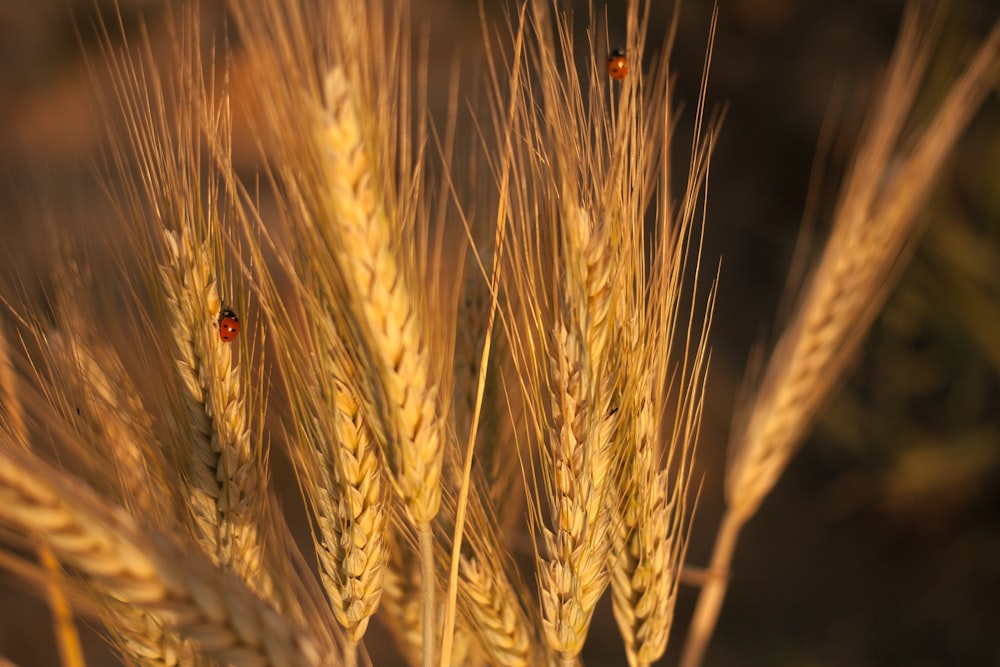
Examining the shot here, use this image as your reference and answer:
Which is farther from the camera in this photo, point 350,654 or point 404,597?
point 404,597

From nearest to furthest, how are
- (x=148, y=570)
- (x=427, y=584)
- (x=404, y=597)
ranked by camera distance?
(x=148, y=570), (x=427, y=584), (x=404, y=597)

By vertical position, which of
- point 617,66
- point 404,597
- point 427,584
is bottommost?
point 404,597

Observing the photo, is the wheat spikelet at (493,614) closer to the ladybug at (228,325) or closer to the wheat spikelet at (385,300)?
the wheat spikelet at (385,300)

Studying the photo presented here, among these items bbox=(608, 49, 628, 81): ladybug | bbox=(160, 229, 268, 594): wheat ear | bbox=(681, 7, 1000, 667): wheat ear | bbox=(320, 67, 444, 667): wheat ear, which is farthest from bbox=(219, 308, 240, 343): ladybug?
bbox=(681, 7, 1000, 667): wheat ear

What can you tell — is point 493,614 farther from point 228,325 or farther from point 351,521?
point 228,325

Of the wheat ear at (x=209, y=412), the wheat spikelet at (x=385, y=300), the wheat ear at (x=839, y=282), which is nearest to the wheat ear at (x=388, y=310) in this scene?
the wheat spikelet at (x=385, y=300)

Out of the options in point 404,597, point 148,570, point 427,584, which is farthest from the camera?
point 404,597

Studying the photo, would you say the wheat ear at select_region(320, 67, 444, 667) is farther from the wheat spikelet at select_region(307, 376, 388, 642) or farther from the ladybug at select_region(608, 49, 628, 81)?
the ladybug at select_region(608, 49, 628, 81)

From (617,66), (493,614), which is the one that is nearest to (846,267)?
(617,66)
